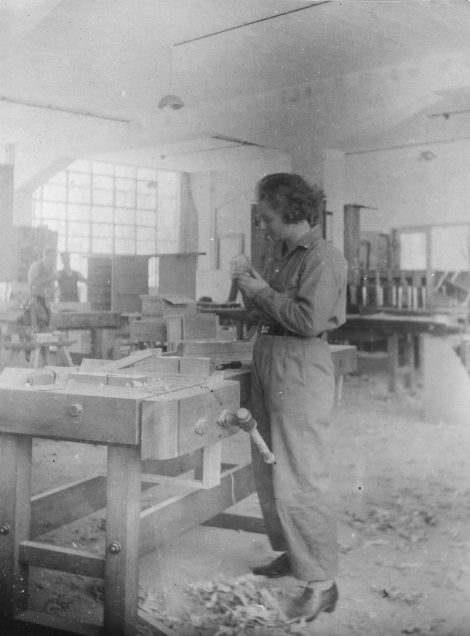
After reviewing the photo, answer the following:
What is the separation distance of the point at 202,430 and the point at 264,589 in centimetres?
91

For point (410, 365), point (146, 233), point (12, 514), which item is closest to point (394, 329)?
point (410, 365)

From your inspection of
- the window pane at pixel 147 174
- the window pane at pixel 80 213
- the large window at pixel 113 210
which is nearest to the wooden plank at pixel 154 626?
the large window at pixel 113 210

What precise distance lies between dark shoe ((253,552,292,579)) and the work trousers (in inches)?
12.9

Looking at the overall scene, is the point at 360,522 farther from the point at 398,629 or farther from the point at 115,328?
the point at 115,328

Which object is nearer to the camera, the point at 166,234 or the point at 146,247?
the point at 146,247

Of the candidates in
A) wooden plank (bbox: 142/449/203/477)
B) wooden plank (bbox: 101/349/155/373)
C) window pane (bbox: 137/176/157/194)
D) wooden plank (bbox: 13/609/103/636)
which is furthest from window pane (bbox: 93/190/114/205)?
wooden plank (bbox: 13/609/103/636)

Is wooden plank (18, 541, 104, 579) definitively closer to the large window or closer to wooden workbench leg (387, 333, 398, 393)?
wooden workbench leg (387, 333, 398, 393)

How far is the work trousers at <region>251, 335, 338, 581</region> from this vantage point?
2418mm

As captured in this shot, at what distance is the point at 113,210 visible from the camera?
1141cm

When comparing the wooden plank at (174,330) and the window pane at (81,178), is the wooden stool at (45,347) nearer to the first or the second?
the wooden plank at (174,330)

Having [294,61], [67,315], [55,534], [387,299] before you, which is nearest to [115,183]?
[294,61]

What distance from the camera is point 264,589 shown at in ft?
8.43

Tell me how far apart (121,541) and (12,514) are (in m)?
0.42

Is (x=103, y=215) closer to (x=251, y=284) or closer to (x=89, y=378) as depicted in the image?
(x=251, y=284)
